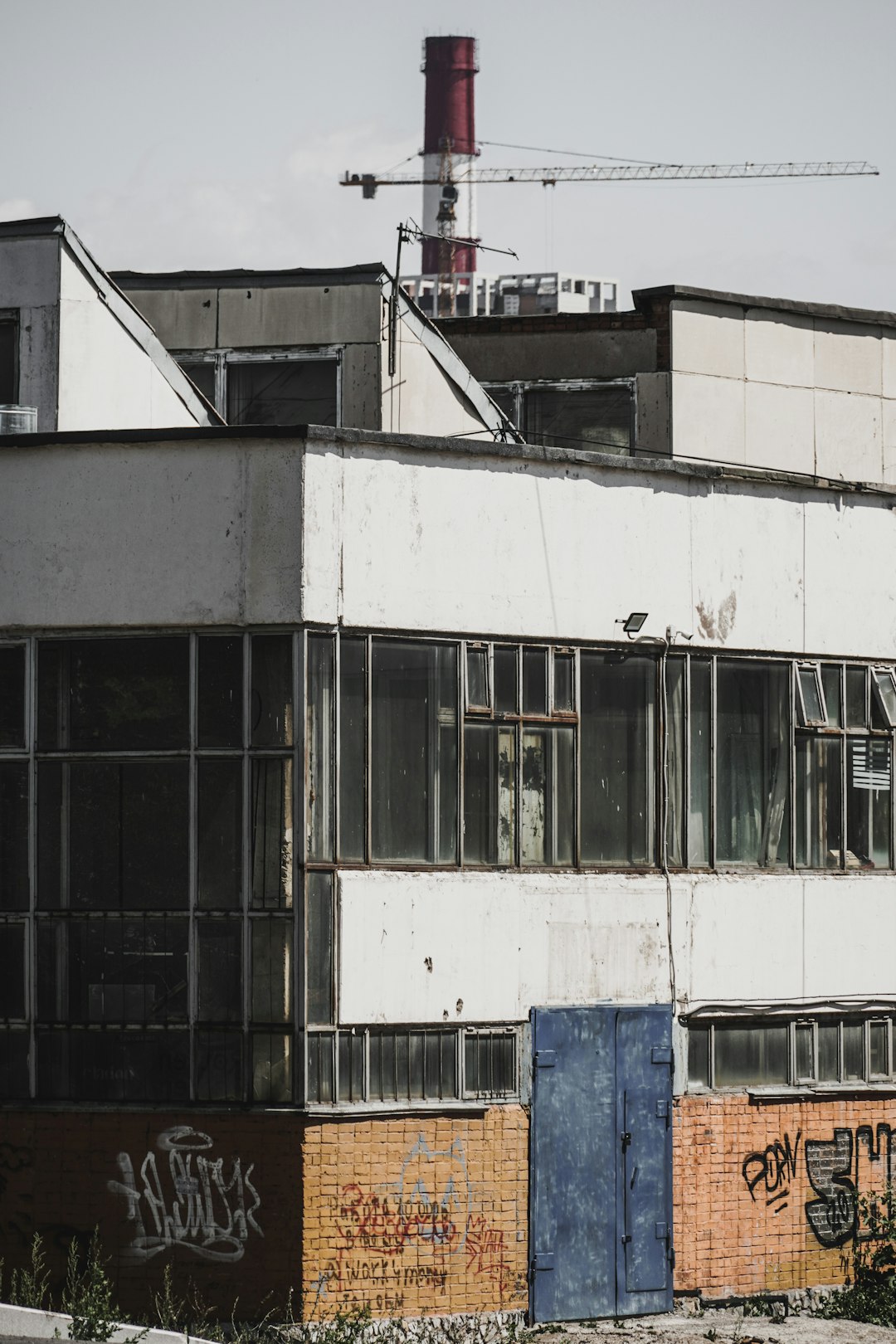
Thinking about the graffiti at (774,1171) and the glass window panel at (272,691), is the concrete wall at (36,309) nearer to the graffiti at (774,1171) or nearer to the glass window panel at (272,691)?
the glass window panel at (272,691)

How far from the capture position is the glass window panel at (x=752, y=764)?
627 inches

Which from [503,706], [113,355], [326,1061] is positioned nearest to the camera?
[326,1061]

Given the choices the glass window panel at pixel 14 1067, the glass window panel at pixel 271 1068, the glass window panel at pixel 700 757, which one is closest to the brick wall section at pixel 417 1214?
the glass window panel at pixel 271 1068

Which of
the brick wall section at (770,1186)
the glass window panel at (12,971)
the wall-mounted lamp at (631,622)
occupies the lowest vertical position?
the brick wall section at (770,1186)

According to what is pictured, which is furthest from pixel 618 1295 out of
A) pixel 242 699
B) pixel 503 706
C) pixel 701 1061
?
pixel 242 699

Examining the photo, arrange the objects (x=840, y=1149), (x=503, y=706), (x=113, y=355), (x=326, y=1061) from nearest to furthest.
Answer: (x=326, y=1061) → (x=503, y=706) → (x=840, y=1149) → (x=113, y=355)

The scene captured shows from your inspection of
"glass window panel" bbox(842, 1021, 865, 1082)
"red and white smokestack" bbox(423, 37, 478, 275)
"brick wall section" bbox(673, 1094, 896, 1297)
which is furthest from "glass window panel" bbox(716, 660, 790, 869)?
"red and white smokestack" bbox(423, 37, 478, 275)

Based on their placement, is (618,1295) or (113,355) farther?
(113,355)

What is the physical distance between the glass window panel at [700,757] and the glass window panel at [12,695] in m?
5.76

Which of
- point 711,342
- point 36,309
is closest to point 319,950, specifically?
point 36,309

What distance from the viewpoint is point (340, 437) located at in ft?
46.5

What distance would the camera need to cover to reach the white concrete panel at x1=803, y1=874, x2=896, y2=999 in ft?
52.6

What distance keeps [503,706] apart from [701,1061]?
360 cm

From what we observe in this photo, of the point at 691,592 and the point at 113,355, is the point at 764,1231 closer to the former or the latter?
the point at 691,592
